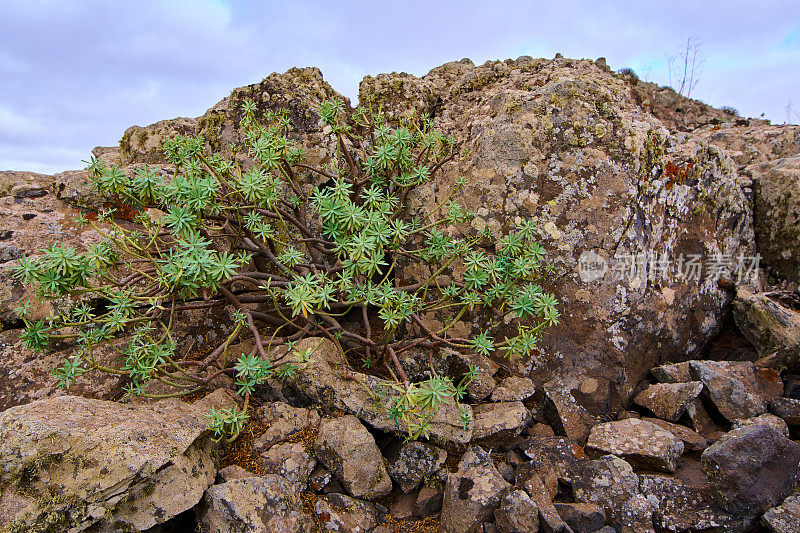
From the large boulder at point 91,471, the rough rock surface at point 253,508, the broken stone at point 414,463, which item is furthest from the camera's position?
the broken stone at point 414,463

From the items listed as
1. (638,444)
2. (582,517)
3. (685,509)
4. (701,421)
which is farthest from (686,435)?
(582,517)

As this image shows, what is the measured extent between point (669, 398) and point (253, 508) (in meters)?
4.39

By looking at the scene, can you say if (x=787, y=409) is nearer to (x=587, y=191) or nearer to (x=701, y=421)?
(x=701, y=421)

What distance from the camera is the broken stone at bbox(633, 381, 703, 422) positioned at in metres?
5.04

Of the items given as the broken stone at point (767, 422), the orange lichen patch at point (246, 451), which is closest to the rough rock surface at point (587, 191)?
the broken stone at point (767, 422)

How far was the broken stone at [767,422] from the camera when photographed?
15.3 feet

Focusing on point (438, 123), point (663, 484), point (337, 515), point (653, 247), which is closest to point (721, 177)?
point (653, 247)

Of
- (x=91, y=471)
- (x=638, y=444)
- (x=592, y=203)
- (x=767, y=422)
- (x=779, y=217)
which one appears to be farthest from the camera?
(x=779, y=217)

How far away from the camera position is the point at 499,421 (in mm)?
4457

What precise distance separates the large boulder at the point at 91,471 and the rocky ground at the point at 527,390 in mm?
13

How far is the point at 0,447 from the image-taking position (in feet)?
10.3

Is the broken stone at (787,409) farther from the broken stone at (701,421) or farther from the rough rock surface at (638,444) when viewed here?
the rough rock surface at (638,444)

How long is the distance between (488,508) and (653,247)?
381cm

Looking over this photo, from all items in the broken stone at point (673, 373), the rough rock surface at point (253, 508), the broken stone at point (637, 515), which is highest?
the broken stone at point (673, 373)
